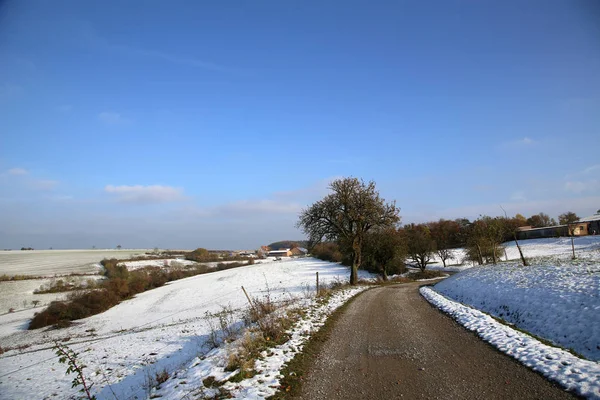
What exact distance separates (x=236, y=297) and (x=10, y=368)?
20942mm

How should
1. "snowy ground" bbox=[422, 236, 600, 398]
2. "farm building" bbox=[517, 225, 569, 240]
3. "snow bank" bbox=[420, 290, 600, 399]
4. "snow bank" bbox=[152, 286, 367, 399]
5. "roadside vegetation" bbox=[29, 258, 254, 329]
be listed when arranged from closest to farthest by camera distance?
"snow bank" bbox=[420, 290, 600, 399]
"snow bank" bbox=[152, 286, 367, 399]
"snowy ground" bbox=[422, 236, 600, 398]
"roadside vegetation" bbox=[29, 258, 254, 329]
"farm building" bbox=[517, 225, 569, 240]

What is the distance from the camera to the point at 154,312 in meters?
36.6

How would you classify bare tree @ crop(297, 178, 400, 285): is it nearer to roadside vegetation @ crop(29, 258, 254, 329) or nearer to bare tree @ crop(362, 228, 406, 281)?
bare tree @ crop(362, 228, 406, 281)

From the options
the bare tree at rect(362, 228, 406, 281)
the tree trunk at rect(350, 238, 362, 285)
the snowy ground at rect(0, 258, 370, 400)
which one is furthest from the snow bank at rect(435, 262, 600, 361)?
the bare tree at rect(362, 228, 406, 281)

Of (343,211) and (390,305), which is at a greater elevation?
(343,211)

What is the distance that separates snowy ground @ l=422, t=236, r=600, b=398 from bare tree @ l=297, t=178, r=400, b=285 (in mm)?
10835

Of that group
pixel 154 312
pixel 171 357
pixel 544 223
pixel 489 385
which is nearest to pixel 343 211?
pixel 171 357

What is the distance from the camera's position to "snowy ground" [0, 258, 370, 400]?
43.2 feet

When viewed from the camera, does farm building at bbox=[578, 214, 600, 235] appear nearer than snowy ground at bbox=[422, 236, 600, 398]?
No

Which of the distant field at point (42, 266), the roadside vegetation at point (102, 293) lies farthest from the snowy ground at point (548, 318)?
the distant field at point (42, 266)

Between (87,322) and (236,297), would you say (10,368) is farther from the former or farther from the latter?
(236,297)

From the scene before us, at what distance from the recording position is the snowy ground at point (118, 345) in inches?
518

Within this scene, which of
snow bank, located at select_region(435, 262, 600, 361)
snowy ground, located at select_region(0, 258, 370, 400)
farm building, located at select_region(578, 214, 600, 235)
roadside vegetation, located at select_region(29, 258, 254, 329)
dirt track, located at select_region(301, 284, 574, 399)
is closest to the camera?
dirt track, located at select_region(301, 284, 574, 399)

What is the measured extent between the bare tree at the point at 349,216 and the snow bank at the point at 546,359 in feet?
57.7
